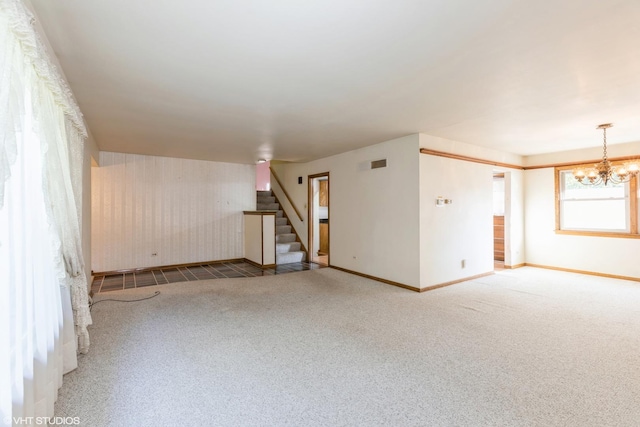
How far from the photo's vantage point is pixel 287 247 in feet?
22.5

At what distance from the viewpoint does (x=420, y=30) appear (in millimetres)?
1857

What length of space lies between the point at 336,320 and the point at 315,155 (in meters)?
3.71

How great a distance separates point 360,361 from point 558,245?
5.71 m

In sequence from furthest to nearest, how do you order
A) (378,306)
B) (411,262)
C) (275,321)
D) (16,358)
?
(411,262) → (378,306) → (275,321) → (16,358)

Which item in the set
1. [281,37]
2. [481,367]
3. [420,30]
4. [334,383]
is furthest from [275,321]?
[420,30]

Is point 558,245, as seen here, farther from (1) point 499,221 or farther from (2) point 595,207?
(1) point 499,221

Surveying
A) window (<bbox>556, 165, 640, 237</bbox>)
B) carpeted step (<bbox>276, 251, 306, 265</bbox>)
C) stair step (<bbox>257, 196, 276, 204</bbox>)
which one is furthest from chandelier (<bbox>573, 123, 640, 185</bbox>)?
stair step (<bbox>257, 196, 276, 204</bbox>)

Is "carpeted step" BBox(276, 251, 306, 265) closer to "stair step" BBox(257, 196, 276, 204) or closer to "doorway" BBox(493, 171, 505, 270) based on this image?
"stair step" BBox(257, 196, 276, 204)

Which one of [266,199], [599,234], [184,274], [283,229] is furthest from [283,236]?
[599,234]

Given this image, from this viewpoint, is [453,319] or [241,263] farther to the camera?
[241,263]

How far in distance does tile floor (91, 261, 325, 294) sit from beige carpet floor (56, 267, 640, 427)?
0.79m

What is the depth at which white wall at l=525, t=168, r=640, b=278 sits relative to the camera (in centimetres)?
509

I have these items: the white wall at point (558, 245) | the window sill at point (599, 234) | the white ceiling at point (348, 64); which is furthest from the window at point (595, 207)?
the white ceiling at point (348, 64)

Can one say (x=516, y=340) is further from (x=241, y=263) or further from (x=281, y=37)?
(x=241, y=263)
